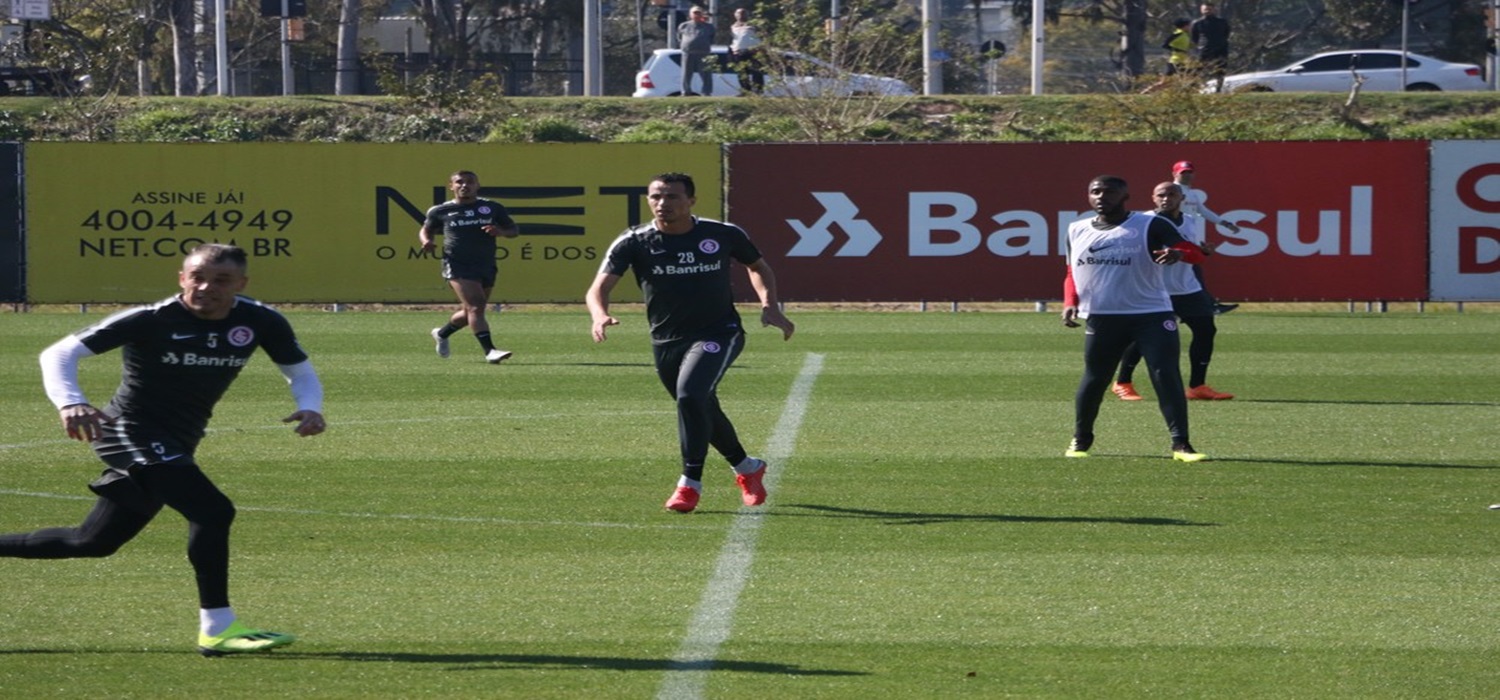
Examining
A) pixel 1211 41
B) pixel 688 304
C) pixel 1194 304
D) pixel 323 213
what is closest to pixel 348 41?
pixel 1211 41

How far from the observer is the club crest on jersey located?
6898 millimetres

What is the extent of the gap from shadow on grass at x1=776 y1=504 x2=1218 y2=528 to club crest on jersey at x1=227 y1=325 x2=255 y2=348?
3.81 m

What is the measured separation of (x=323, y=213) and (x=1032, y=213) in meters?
9.34

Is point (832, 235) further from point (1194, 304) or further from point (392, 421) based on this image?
point (392, 421)

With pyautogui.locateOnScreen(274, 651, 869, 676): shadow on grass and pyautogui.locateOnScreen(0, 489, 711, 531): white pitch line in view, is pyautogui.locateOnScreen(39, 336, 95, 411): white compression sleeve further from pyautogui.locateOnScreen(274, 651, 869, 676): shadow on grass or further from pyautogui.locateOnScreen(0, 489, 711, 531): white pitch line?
pyautogui.locateOnScreen(0, 489, 711, 531): white pitch line

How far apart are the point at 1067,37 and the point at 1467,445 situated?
7239cm

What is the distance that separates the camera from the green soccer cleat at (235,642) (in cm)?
685

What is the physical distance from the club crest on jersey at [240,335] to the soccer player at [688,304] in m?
3.11

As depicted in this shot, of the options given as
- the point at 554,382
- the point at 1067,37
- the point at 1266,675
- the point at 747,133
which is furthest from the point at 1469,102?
the point at 1067,37

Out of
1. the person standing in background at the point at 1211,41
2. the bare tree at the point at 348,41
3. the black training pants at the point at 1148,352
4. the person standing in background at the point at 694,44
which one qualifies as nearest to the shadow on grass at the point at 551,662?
the black training pants at the point at 1148,352

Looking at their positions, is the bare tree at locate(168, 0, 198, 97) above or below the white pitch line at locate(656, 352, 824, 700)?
above

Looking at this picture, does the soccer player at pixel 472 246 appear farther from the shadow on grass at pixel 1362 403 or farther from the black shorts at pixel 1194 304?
the shadow on grass at pixel 1362 403

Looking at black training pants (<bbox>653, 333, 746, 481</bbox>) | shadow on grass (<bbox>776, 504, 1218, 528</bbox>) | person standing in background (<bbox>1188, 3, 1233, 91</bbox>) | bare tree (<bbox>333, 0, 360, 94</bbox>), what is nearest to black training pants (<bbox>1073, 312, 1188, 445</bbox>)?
shadow on grass (<bbox>776, 504, 1218, 528</bbox>)

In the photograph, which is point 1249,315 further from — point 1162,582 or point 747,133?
point 1162,582
